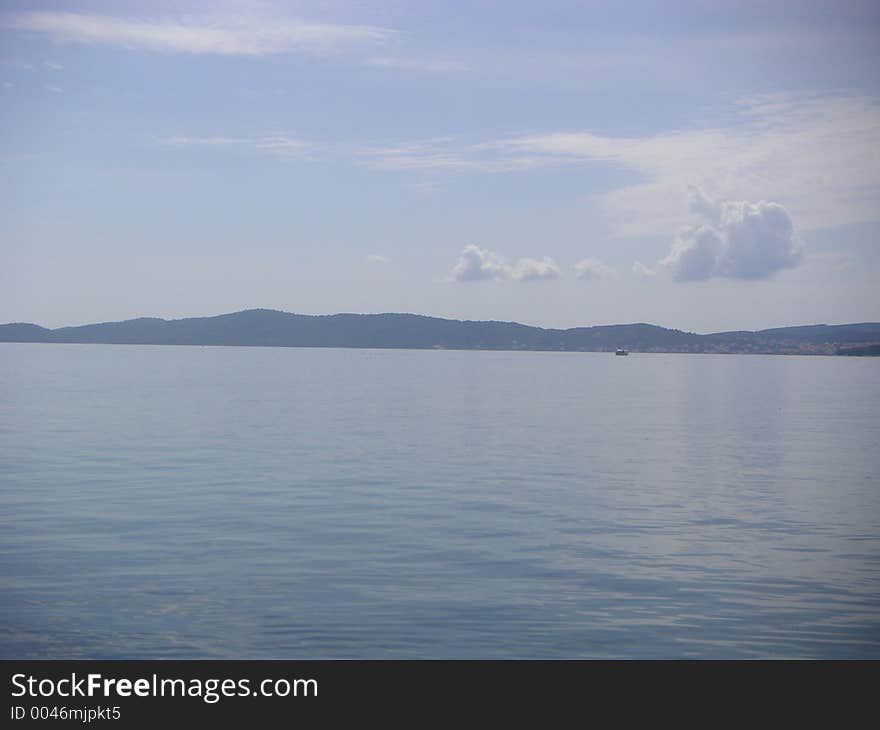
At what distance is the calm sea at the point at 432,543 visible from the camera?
54.2 ft

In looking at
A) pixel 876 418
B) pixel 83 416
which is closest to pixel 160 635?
pixel 83 416

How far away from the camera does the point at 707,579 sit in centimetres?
2053

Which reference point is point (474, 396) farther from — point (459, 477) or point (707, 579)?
point (707, 579)

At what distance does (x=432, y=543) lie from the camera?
23828mm

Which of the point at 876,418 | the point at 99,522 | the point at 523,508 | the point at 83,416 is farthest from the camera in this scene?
the point at 876,418

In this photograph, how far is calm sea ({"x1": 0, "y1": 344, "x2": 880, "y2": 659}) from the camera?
54.2 ft

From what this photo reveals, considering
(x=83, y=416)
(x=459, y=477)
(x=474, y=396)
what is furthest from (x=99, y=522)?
(x=474, y=396)

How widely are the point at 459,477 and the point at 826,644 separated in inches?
790

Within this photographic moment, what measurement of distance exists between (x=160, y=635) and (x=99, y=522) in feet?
36.1
